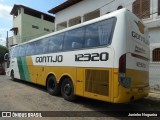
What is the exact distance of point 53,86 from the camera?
10.3 meters

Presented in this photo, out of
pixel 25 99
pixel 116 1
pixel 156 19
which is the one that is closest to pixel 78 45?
pixel 25 99

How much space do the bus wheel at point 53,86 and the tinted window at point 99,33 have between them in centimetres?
295

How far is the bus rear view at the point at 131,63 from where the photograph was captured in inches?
253

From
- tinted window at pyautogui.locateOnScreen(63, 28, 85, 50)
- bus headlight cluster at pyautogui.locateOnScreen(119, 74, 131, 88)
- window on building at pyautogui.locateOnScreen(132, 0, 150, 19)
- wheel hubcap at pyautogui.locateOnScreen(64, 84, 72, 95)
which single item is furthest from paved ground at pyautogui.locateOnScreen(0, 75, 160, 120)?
window on building at pyautogui.locateOnScreen(132, 0, 150, 19)

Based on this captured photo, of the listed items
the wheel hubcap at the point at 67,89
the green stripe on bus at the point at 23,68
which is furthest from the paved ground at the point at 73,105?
the green stripe on bus at the point at 23,68

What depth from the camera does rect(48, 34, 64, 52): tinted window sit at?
9.81 metres

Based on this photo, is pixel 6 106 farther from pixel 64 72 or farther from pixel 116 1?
pixel 116 1

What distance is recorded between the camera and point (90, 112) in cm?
721

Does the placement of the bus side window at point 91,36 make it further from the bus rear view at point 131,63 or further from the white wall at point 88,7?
the white wall at point 88,7

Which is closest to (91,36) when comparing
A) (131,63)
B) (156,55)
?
(131,63)

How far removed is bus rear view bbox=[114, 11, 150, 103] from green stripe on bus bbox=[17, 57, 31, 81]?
823 centimetres

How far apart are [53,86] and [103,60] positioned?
4120mm

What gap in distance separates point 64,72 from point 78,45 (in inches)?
58.7

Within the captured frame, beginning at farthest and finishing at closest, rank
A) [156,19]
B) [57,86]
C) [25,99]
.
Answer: [156,19]
[57,86]
[25,99]
